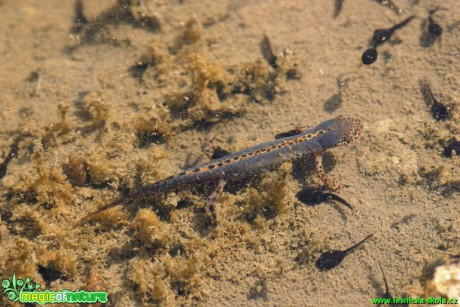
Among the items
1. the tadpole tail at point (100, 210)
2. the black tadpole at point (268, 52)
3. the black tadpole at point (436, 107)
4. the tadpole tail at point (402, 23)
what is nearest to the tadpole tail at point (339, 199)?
the black tadpole at point (436, 107)

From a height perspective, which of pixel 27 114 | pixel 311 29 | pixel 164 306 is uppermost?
pixel 311 29

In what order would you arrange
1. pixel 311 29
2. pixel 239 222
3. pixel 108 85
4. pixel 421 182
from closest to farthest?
pixel 239 222 → pixel 421 182 → pixel 108 85 → pixel 311 29

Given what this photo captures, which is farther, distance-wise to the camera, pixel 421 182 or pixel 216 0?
pixel 216 0

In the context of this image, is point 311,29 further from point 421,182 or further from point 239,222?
point 239,222

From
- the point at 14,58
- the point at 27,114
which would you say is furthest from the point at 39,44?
the point at 27,114

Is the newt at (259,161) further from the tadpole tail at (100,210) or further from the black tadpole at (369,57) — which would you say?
the black tadpole at (369,57)

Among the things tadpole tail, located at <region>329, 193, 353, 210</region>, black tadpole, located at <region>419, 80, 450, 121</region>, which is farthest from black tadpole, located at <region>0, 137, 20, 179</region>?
black tadpole, located at <region>419, 80, 450, 121</region>
